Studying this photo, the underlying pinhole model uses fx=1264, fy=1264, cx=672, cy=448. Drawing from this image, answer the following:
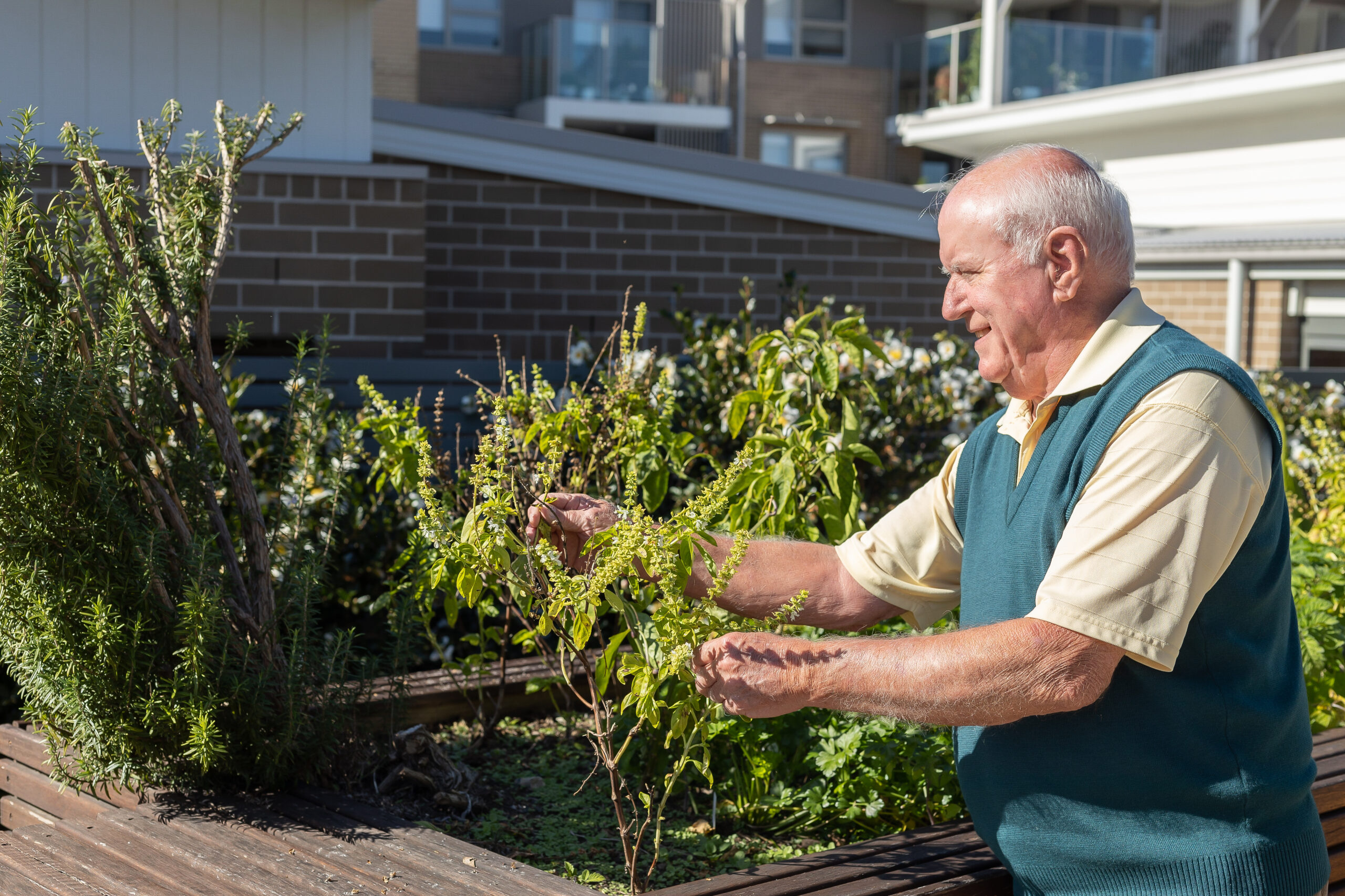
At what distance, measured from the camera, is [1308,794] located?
6.32 ft

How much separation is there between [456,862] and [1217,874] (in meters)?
1.19

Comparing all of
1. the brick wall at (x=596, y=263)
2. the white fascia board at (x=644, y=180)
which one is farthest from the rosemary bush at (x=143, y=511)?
the white fascia board at (x=644, y=180)

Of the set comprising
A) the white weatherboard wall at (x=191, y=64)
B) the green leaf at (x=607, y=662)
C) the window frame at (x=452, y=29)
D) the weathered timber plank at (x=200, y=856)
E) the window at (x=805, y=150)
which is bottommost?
the weathered timber plank at (x=200, y=856)

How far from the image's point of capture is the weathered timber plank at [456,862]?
2.03 metres

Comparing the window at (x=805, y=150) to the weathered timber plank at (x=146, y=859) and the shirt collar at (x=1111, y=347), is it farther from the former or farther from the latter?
the shirt collar at (x=1111, y=347)

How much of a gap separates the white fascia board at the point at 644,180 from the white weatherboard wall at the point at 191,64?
81 centimetres

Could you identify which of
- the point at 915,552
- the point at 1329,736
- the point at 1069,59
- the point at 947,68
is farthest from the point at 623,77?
the point at 915,552

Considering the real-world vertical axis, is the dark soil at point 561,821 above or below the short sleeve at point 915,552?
below

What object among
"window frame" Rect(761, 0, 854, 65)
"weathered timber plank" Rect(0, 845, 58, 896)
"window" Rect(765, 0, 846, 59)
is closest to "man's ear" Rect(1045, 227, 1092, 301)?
"weathered timber plank" Rect(0, 845, 58, 896)

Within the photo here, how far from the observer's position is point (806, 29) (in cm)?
2512

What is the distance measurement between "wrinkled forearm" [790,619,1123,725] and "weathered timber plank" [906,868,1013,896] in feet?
1.41

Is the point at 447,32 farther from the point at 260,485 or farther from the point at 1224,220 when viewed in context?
the point at 260,485

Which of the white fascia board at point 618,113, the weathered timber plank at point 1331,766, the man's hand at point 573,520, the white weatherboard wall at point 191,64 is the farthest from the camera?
the white fascia board at point 618,113

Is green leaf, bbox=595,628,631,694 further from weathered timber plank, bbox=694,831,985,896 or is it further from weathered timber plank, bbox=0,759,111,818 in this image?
weathered timber plank, bbox=0,759,111,818
